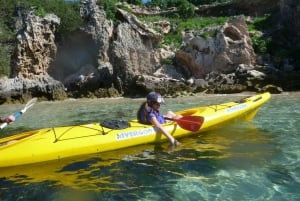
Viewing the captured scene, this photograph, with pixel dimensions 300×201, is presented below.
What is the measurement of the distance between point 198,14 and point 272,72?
1431 centimetres

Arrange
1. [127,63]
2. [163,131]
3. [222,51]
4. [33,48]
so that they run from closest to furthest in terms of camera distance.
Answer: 1. [163,131]
2. [222,51]
3. [127,63]
4. [33,48]

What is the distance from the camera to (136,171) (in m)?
5.84

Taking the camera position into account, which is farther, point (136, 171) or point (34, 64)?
point (34, 64)

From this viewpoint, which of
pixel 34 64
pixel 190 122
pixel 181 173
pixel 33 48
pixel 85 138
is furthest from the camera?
pixel 34 64

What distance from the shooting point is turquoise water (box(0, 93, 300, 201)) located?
4777mm

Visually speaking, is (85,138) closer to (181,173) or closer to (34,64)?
(181,173)

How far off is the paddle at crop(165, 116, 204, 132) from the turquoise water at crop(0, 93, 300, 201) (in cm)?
24

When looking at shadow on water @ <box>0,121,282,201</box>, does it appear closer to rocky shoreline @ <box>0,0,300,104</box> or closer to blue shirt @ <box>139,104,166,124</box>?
blue shirt @ <box>139,104,166,124</box>

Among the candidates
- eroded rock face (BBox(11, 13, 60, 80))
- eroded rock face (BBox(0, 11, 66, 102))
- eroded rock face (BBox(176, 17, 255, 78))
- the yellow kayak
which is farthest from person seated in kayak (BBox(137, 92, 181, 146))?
eroded rock face (BBox(11, 13, 60, 80))

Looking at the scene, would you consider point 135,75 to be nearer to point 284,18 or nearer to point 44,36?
point 44,36

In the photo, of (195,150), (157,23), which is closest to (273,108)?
(195,150)

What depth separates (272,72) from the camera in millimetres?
19484

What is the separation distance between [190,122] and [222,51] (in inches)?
531

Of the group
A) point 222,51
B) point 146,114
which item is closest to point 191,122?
point 146,114
